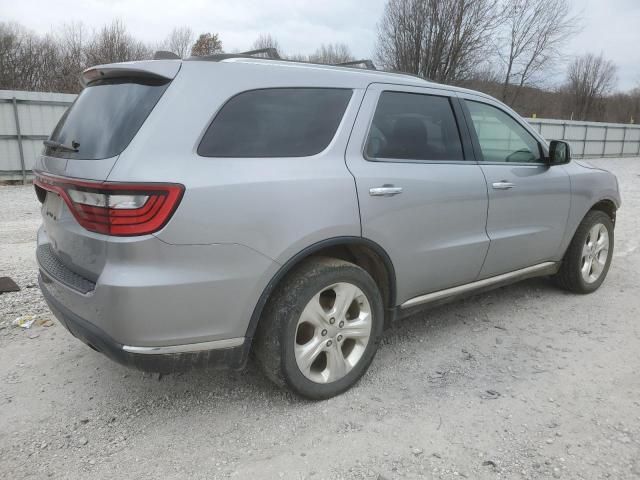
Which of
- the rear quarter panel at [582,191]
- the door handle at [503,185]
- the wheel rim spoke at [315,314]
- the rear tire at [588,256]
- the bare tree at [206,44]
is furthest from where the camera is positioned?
the bare tree at [206,44]

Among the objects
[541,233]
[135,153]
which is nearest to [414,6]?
[541,233]

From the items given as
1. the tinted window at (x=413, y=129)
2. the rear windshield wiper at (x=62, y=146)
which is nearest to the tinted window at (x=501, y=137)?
the tinted window at (x=413, y=129)

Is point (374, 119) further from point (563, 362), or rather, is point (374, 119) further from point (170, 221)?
point (563, 362)

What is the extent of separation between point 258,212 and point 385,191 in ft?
2.69

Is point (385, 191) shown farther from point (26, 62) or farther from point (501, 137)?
point (26, 62)

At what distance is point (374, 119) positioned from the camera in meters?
2.91

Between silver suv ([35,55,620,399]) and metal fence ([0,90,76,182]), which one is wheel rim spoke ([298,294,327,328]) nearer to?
silver suv ([35,55,620,399])

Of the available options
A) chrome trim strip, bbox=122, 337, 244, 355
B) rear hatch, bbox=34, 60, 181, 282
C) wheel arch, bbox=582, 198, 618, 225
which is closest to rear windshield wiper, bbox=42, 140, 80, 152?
rear hatch, bbox=34, 60, 181, 282

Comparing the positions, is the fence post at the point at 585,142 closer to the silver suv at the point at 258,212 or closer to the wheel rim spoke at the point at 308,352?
the silver suv at the point at 258,212

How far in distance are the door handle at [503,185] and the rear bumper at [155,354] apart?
6.74 ft

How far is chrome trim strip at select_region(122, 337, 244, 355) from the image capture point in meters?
2.21

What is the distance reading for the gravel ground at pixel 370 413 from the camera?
2.30 metres

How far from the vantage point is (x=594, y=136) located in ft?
89.2

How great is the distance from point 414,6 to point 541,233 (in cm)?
2741
